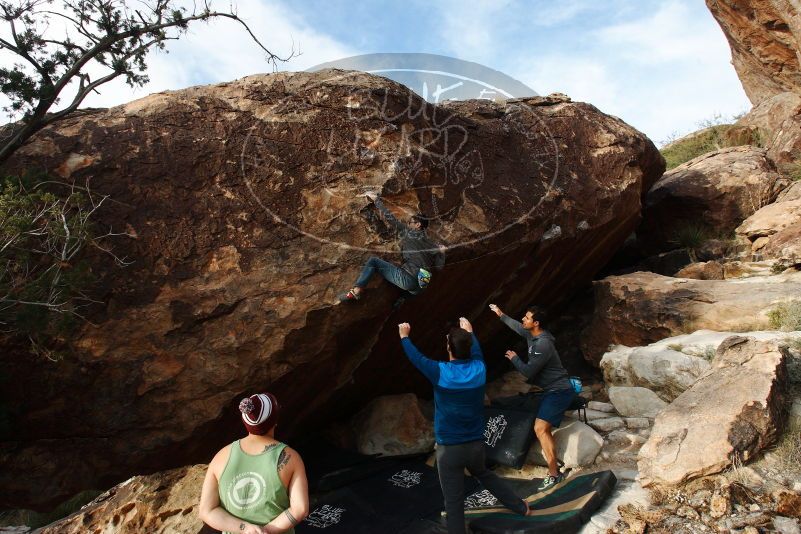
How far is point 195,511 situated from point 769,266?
7025 millimetres

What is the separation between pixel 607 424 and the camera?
506cm

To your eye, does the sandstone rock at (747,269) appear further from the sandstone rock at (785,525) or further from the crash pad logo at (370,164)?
the sandstone rock at (785,525)

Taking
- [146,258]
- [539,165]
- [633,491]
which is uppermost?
[539,165]

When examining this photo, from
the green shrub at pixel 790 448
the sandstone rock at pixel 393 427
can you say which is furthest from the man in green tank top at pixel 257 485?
the sandstone rock at pixel 393 427

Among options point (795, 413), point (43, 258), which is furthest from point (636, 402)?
point (43, 258)

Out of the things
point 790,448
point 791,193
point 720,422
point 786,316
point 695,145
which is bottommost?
point 790,448

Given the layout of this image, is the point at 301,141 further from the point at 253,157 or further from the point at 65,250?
the point at 65,250

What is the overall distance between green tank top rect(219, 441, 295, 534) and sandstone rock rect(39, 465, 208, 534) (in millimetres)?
3051

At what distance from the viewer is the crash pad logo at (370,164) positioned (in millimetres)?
4555

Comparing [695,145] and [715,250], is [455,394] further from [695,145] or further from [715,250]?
[695,145]

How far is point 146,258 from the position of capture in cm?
411

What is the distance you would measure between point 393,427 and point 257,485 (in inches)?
135

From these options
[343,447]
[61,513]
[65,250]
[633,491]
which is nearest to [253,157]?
[65,250]

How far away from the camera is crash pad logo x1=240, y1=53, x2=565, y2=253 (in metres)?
4.55
